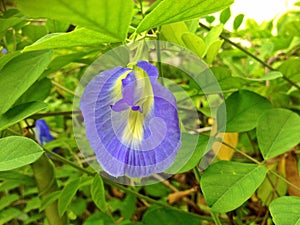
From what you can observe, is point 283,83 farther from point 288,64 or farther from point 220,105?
point 220,105

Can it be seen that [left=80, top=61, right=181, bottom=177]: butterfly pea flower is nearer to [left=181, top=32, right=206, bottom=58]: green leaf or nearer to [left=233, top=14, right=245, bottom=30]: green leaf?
[left=181, top=32, right=206, bottom=58]: green leaf

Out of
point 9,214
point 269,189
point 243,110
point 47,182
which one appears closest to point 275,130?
point 243,110

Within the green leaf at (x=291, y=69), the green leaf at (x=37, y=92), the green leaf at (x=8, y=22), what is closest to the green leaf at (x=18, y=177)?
the green leaf at (x=37, y=92)

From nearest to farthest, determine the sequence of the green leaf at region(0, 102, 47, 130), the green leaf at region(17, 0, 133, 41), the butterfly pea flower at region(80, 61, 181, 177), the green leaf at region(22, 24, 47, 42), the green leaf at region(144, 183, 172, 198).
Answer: the green leaf at region(17, 0, 133, 41) < the butterfly pea flower at region(80, 61, 181, 177) < the green leaf at region(0, 102, 47, 130) < the green leaf at region(22, 24, 47, 42) < the green leaf at region(144, 183, 172, 198)

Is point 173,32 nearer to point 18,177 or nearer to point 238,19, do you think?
point 18,177

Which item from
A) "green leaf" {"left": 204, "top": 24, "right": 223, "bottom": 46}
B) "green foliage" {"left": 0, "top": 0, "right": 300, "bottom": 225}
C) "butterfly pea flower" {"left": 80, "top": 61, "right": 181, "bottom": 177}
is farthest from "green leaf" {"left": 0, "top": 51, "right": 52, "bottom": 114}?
"green leaf" {"left": 204, "top": 24, "right": 223, "bottom": 46}

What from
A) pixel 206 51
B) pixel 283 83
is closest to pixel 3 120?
pixel 206 51
